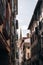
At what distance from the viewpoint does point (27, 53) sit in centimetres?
8212

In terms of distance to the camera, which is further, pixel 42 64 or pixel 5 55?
pixel 42 64

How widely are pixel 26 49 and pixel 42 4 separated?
3621 cm

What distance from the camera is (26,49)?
83750 mm

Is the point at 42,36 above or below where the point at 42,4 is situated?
below

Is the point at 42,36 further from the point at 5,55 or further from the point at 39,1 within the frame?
the point at 5,55

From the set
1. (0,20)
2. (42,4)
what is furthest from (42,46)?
(0,20)

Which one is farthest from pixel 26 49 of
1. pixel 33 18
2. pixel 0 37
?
pixel 0 37

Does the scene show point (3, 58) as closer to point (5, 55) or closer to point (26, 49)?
point (5, 55)

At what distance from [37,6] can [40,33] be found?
22.8 feet

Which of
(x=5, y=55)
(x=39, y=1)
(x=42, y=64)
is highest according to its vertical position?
(x=39, y=1)

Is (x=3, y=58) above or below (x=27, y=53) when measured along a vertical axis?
above

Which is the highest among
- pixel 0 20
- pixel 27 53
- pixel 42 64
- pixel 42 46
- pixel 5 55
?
pixel 0 20

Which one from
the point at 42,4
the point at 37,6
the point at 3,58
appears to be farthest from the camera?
the point at 37,6

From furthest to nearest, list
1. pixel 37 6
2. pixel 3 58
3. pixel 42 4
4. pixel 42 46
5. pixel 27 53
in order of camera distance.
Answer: pixel 27 53, pixel 37 6, pixel 42 4, pixel 42 46, pixel 3 58
